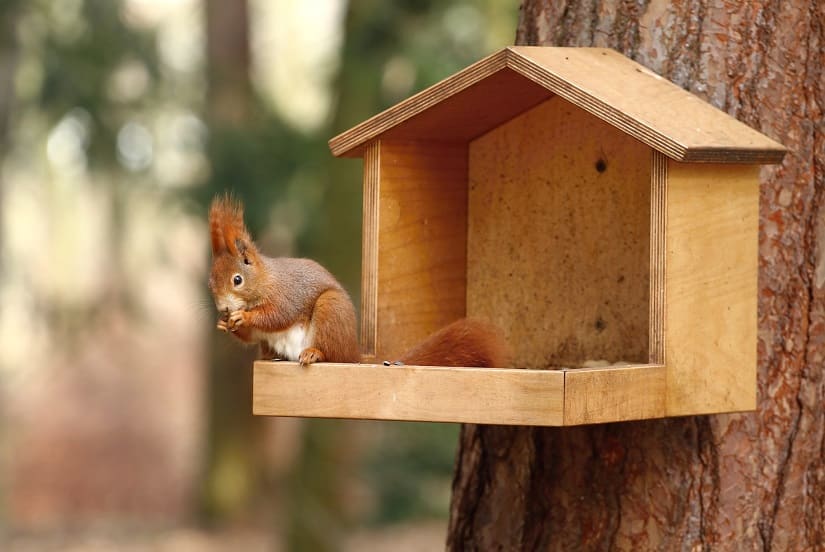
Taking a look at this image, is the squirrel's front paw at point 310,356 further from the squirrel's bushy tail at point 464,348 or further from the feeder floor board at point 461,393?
the squirrel's bushy tail at point 464,348

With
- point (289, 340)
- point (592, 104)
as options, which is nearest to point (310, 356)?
point (289, 340)

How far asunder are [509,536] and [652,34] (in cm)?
104

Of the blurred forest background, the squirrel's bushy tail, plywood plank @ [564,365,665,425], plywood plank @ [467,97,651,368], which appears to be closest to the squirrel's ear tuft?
the squirrel's bushy tail

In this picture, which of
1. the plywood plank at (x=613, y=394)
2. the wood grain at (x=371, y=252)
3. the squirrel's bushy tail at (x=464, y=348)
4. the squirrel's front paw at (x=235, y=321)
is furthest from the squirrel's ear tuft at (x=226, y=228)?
the plywood plank at (x=613, y=394)

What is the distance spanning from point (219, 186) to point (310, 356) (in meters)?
4.27

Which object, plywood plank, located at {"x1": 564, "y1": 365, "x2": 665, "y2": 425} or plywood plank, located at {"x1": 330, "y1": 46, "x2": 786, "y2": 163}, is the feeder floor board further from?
plywood plank, located at {"x1": 330, "y1": 46, "x2": 786, "y2": 163}

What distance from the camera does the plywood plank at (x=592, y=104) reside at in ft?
6.63

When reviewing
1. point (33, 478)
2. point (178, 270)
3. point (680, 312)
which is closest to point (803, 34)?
point (680, 312)

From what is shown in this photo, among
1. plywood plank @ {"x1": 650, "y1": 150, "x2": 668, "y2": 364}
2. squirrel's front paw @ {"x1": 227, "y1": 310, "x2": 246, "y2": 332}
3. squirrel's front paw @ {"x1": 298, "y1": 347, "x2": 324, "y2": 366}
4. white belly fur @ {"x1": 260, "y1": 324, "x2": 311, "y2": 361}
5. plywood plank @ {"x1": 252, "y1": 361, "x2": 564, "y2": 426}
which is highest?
plywood plank @ {"x1": 650, "y1": 150, "x2": 668, "y2": 364}

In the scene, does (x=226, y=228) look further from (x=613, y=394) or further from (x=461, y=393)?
(x=613, y=394)

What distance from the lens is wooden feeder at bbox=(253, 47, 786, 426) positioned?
194cm

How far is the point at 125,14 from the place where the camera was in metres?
7.06

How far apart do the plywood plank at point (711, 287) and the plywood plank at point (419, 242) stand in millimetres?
581

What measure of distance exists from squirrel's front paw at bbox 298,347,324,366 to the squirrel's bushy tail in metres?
0.15
